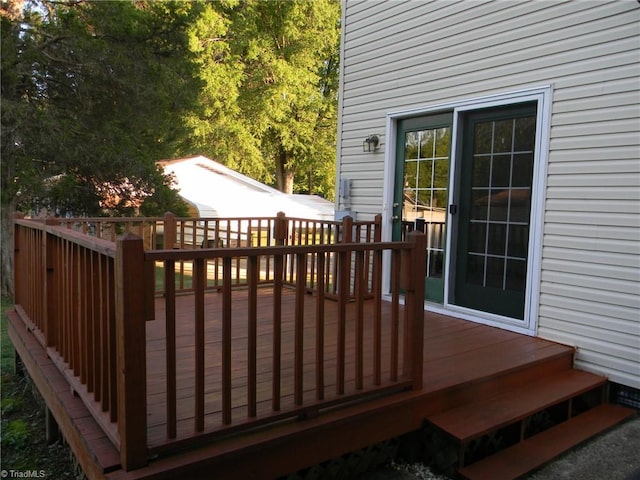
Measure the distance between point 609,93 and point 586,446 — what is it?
2207 mm

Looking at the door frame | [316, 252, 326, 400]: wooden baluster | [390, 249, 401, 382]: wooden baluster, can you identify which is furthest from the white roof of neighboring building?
[316, 252, 326, 400]: wooden baluster

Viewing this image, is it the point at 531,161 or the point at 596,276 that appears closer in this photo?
the point at 596,276

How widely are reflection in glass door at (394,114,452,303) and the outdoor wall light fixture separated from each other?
10.5 inches

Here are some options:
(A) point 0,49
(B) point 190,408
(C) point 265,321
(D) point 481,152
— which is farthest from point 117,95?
(B) point 190,408

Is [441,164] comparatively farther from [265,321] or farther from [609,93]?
[265,321]

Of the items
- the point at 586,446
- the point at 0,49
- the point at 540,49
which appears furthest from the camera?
the point at 0,49


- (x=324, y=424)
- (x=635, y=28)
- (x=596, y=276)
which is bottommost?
(x=324, y=424)

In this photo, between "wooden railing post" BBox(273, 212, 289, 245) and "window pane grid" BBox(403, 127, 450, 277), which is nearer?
"window pane grid" BBox(403, 127, 450, 277)

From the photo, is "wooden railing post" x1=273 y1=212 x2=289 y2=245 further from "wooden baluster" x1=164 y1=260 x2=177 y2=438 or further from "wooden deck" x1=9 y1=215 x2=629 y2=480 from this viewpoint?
"wooden baluster" x1=164 y1=260 x2=177 y2=438

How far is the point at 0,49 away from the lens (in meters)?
6.18

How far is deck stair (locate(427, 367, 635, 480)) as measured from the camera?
2.42m

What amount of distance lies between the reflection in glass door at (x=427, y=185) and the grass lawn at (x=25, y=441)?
3153 mm

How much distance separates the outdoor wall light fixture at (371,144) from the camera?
16.2ft

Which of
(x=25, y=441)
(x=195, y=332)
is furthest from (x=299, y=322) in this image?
(x=25, y=441)
